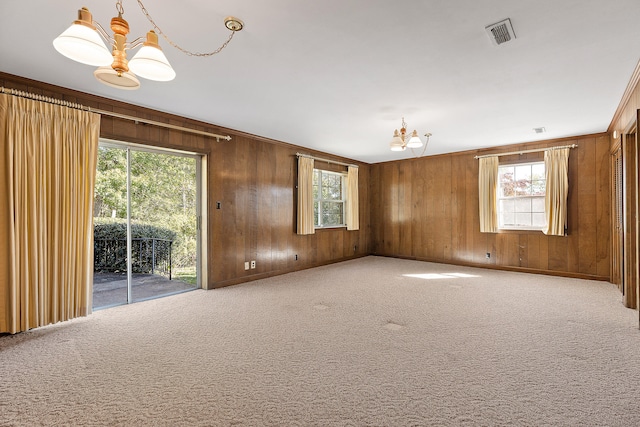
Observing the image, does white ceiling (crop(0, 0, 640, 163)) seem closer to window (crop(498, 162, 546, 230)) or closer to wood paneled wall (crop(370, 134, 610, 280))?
wood paneled wall (crop(370, 134, 610, 280))

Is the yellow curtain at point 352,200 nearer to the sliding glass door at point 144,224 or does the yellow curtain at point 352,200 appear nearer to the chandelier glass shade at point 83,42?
the sliding glass door at point 144,224

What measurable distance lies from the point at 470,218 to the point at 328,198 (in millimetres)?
3073

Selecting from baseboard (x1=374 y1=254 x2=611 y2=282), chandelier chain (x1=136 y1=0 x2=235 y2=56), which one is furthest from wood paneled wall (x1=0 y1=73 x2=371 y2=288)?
baseboard (x1=374 y1=254 x2=611 y2=282)

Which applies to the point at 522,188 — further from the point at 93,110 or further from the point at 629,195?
the point at 93,110

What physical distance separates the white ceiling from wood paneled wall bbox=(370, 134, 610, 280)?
1075mm

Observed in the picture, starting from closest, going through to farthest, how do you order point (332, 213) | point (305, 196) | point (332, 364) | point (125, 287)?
1. point (332, 364)
2. point (125, 287)
3. point (305, 196)
4. point (332, 213)

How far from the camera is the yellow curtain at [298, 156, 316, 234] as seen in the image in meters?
5.97

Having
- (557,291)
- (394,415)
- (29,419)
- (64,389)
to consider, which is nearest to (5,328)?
(64,389)

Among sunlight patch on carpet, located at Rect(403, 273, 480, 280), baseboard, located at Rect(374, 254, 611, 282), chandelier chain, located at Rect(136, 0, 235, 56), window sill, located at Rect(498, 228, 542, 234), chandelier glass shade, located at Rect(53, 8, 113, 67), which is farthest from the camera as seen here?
window sill, located at Rect(498, 228, 542, 234)

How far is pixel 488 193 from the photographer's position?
6.06 m

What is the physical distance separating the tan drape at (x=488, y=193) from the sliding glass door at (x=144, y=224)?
5332 millimetres

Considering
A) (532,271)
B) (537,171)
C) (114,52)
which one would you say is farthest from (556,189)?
(114,52)

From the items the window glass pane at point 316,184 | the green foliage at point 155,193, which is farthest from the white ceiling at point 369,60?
the window glass pane at point 316,184

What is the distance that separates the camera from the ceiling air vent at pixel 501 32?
2.13m
